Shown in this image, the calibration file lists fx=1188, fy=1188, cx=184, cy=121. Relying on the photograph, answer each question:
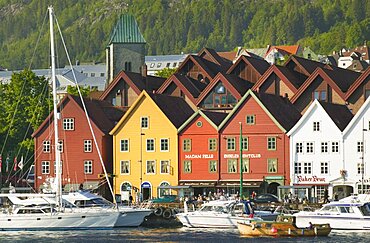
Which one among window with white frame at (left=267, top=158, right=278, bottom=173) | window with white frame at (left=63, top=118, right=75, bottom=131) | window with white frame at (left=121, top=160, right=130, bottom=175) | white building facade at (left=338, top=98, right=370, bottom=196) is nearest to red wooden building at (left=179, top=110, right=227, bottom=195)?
window with white frame at (left=267, top=158, right=278, bottom=173)

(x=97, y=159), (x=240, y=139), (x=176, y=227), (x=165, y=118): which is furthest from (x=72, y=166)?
(x=176, y=227)

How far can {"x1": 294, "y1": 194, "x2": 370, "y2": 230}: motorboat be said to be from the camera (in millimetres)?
80875

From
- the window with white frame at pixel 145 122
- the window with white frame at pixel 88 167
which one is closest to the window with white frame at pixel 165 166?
the window with white frame at pixel 145 122

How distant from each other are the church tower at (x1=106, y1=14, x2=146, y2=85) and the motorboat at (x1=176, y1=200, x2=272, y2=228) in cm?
7510

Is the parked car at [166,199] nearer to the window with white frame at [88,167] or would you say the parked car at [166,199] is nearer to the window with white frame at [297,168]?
the window with white frame at [297,168]

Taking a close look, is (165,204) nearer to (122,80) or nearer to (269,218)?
(269,218)

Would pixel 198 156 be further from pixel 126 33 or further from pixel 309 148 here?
pixel 126 33

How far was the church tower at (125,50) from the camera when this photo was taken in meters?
161

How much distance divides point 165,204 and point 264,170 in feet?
53.7

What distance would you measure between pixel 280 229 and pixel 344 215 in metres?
5.91

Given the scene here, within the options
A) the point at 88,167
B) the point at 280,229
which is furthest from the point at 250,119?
the point at 280,229

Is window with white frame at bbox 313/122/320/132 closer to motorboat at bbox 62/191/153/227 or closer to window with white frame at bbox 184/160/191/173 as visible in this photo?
window with white frame at bbox 184/160/191/173

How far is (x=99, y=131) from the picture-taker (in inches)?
4542

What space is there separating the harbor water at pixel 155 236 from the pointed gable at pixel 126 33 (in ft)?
263
